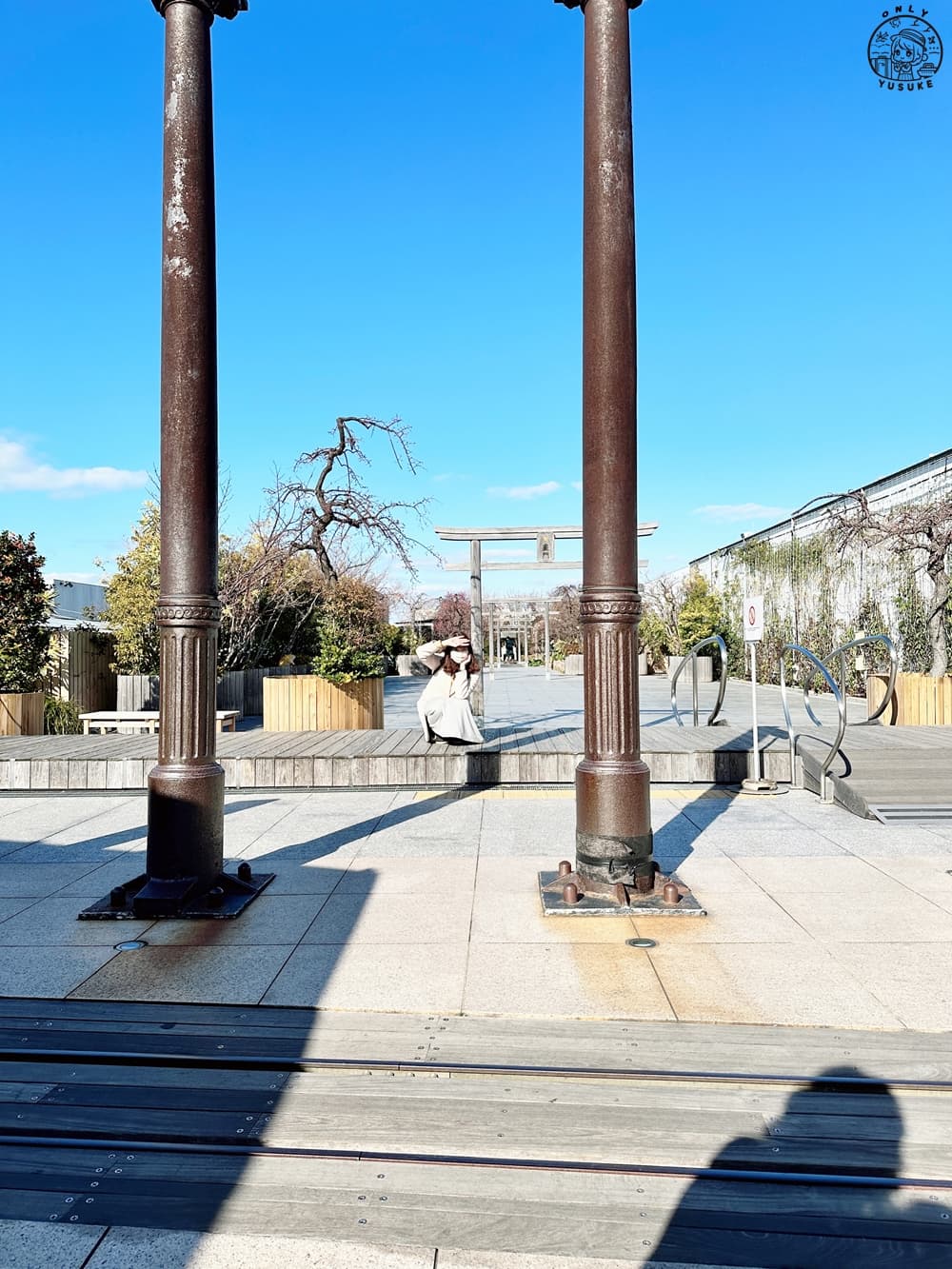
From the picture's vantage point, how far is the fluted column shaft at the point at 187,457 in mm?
5113

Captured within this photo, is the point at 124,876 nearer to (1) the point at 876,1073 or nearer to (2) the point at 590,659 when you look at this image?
(2) the point at 590,659

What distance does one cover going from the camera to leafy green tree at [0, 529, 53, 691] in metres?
13.0

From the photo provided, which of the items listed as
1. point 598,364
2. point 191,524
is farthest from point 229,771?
point 598,364

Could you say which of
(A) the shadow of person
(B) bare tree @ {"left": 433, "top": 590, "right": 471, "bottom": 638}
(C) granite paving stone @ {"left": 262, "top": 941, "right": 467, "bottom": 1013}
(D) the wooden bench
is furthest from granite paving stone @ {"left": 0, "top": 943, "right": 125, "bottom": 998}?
(B) bare tree @ {"left": 433, "top": 590, "right": 471, "bottom": 638}

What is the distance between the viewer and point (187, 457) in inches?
201

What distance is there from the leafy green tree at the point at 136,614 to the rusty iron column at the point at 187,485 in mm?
11904

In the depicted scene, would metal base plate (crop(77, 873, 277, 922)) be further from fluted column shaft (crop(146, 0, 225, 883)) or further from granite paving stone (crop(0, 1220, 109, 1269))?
granite paving stone (crop(0, 1220, 109, 1269))

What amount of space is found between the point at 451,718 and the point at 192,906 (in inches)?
183

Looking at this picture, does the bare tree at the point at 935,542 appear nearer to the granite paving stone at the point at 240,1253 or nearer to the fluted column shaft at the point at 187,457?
the fluted column shaft at the point at 187,457

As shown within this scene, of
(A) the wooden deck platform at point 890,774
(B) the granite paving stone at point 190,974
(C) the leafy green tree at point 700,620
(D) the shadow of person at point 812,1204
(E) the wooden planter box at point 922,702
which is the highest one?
(C) the leafy green tree at point 700,620

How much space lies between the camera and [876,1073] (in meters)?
3.06

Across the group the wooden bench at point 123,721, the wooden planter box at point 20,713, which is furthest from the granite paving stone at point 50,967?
the wooden bench at point 123,721

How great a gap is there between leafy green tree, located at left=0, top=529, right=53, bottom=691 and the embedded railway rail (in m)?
10.7

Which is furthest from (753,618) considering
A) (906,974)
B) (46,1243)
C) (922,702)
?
(46,1243)
